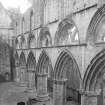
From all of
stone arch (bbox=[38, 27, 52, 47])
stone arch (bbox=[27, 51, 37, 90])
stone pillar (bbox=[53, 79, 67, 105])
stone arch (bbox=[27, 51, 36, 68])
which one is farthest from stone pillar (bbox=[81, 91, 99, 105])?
stone arch (bbox=[27, 51, 37, 90])

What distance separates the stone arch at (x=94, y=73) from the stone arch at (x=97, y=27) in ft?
3.02

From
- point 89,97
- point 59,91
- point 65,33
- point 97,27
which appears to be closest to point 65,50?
point 65,33

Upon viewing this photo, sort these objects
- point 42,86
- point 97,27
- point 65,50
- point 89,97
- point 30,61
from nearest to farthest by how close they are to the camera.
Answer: point 97,27
point 89,97
point 65,50
point 42,86
point 30,61

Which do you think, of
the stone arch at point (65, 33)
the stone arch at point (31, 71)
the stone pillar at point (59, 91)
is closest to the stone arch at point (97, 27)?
the stone arch at point (65, 33)

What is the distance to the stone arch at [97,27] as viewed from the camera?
25.3 ft

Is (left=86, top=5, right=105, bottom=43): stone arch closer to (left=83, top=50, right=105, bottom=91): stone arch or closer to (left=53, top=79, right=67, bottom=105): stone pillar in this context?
(left=83, top=50, right=105, bottom=91): stone arch

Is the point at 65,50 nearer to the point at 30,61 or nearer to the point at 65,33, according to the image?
the point at 65,33

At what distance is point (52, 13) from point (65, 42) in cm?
272

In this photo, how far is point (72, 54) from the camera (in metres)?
9.88

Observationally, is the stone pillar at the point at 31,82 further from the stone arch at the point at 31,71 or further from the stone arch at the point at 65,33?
the stone arch at the point at 65,33

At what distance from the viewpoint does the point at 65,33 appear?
11273 mm

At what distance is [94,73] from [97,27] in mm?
2338

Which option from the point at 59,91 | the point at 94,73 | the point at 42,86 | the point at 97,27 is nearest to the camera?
the point at 97,27

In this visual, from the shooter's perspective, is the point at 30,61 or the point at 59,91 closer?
the point at 59,91
